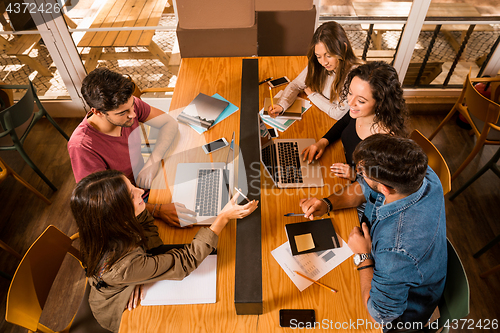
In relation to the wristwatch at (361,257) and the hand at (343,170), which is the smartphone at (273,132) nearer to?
the hand at (343,170)

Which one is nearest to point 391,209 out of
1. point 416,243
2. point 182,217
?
point 416,243

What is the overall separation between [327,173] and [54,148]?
8.54 ft

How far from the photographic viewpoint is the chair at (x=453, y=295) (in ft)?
3.67

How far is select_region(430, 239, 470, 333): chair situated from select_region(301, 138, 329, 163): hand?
0.74 m

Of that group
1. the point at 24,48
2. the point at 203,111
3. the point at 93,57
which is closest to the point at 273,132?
the point at 203,111

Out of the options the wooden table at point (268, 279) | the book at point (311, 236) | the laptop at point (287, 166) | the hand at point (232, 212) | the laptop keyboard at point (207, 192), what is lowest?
the wooden table at point (268, 279)

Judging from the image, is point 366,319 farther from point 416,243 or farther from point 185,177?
point 185,177

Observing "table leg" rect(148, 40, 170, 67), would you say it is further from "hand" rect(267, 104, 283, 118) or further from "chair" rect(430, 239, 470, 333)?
"chair" rect(430, 239, 470, 333)

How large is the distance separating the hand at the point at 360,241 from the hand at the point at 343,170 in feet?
1.04

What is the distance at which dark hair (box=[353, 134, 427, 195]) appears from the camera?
42.7 inches

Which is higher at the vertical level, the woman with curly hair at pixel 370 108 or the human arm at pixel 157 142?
the woman with curly hair at pixel 370 108

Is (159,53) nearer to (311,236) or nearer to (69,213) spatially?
(69,213)

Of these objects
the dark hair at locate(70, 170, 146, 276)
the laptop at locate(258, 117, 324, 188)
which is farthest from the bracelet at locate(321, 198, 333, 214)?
the dark hair at locate(70, 170, 146, 276)

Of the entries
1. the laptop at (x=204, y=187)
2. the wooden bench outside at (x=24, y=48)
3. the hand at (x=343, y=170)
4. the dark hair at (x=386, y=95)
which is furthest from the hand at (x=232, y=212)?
the wooden bench outside at (x=24, y=48)
